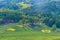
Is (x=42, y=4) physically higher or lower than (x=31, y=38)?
higher

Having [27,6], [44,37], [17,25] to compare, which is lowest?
[44,37]

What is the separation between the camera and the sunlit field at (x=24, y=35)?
3141mm

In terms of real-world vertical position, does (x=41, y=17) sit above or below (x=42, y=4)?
below

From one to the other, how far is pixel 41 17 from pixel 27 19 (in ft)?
0.79

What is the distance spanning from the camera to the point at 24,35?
317 centimetres

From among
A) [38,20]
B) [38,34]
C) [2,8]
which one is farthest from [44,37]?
[2,8]

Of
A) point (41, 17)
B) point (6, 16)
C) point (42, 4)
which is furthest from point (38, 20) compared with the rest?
point (6, 16)

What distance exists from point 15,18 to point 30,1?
39cm

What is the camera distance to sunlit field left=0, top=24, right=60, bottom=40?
314 centimetres

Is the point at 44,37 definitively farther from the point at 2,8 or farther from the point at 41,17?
the point at 2,8

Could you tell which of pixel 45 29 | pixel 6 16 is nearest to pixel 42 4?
pixel 45 29

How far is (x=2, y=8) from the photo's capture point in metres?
3.24

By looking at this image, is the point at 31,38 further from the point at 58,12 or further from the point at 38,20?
the point at 58,12

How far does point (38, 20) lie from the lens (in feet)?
10.7
